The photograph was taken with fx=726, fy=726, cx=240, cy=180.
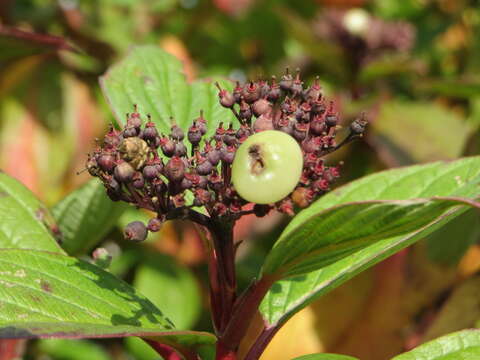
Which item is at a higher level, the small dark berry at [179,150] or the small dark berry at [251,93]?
the small dark berry at [251,93]

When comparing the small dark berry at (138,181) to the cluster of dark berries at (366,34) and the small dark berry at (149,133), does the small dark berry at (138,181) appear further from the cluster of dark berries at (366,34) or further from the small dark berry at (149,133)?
the cluster of dark berries at (366,34)

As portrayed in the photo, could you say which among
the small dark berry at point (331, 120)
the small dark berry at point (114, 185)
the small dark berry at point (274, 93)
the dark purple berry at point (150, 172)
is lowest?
the small dark berry at point (114, 185)

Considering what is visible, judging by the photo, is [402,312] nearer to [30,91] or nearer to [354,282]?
[354,282]

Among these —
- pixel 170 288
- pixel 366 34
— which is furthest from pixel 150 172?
pixel 366 34

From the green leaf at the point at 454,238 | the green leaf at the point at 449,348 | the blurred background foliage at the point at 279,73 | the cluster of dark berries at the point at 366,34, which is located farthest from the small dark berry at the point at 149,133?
the cluster of dark berries at the point at 366,34

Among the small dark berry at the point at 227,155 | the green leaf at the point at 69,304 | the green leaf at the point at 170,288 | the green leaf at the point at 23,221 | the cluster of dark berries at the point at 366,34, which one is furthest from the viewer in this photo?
the cluster of dark berries at the point at 366,34

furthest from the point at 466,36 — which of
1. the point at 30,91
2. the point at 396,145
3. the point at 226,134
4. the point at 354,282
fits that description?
the point at 226,134

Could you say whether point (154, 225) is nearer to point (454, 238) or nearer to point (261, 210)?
point (261, 210)
